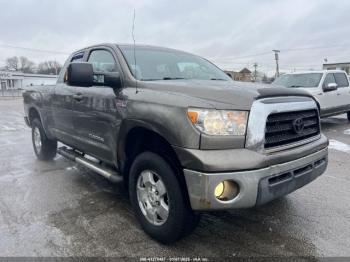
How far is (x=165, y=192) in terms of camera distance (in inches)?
119

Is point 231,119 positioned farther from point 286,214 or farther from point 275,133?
point 286,214

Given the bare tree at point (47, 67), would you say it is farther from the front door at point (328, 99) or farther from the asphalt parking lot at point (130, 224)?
the asphalt parking lot at point (130, 224)

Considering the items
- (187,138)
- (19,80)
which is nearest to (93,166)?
(187,138)

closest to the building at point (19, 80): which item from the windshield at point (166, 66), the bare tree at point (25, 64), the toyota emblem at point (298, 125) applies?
the bare tree at point (25, 64)

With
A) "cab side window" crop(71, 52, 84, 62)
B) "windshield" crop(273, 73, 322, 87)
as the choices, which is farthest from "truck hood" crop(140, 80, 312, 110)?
"windshield" crop(273, 73, 322, 87)

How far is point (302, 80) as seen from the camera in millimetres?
10750

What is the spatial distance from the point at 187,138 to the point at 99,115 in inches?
62.8

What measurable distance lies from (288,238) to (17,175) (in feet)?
13.9

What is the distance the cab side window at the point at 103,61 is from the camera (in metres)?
4.03

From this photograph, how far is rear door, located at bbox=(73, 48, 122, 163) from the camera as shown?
12.3 ft

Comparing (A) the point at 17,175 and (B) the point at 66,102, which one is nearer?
(B) the point at 66,102

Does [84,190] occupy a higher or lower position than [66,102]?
lower

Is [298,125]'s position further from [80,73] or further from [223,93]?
[80,73]

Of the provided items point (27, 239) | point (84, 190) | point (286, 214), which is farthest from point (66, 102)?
point (286, 214)
